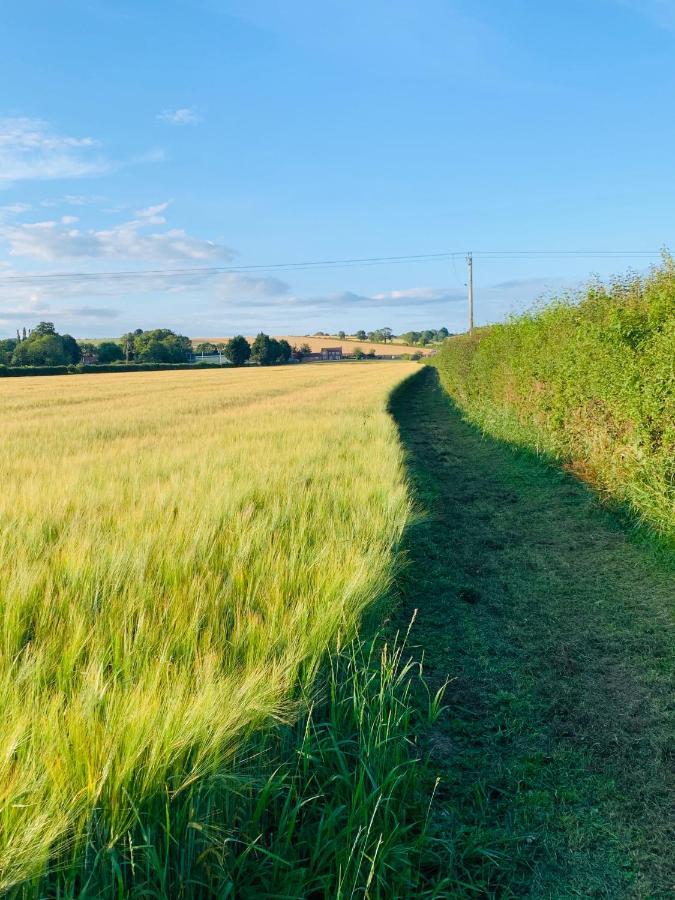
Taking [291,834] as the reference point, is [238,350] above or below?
above

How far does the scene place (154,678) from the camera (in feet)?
5.73

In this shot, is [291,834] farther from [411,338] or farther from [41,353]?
[411,338]

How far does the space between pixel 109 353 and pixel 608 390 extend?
100 meters

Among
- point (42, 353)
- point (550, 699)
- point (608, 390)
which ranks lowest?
point (550, 699)

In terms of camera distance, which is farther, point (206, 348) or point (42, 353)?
point (206, 348)

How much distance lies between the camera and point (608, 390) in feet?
22.2

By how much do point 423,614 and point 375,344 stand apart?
419 ft

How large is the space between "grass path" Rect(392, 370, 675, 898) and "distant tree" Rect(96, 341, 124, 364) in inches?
3913

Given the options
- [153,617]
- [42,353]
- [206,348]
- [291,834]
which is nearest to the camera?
[291,834]

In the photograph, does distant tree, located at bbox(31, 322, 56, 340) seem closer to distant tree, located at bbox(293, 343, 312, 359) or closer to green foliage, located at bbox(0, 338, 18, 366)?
green foliage, located at bbox(0, 338, 18, 366)

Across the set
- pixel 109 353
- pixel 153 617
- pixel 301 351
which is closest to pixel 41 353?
pixel 109 353

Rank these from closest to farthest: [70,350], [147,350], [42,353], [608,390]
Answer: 1. [608,390]
2. [42,353]
3. [70,350]
4. [147,350]

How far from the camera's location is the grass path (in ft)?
6.35

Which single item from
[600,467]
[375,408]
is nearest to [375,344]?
[375,408]
